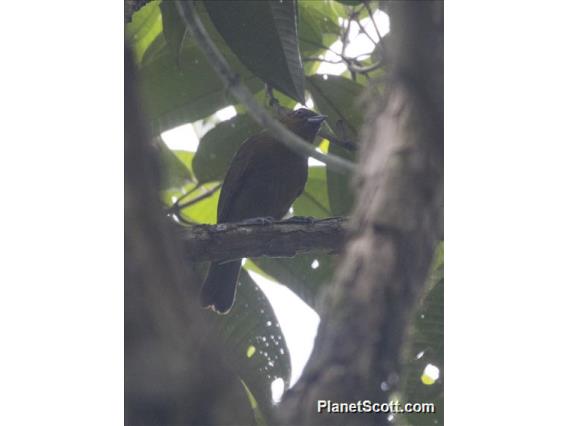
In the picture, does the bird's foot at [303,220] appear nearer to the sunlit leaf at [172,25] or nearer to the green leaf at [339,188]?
the green leaf at [339,188]

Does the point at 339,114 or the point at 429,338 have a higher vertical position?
the point at 339,114

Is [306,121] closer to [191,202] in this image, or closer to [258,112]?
[191,202]

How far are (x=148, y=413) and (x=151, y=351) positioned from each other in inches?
4.8

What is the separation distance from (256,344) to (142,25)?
3.45 ft

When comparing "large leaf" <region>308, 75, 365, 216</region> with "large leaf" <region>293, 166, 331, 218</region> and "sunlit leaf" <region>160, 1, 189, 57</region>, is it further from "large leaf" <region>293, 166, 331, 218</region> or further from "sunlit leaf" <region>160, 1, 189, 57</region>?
"sunlit leaf" <region>160, 1, 189, 57</region>

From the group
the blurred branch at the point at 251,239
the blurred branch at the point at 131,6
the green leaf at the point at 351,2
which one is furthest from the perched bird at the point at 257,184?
the blurred branch at the point at 131,6

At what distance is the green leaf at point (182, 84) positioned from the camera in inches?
96.3

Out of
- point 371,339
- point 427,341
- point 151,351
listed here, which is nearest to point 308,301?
point 427,341

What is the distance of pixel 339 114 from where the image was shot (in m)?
2.61

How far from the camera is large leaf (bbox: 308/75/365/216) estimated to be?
95.9 inches

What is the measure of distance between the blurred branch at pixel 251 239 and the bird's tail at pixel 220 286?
0.28 feet

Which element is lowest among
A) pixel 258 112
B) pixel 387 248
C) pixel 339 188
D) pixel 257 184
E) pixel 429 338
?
pixel 387 248

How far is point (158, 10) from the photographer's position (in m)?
2.51

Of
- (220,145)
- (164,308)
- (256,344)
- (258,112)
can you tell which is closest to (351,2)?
(220,145)
